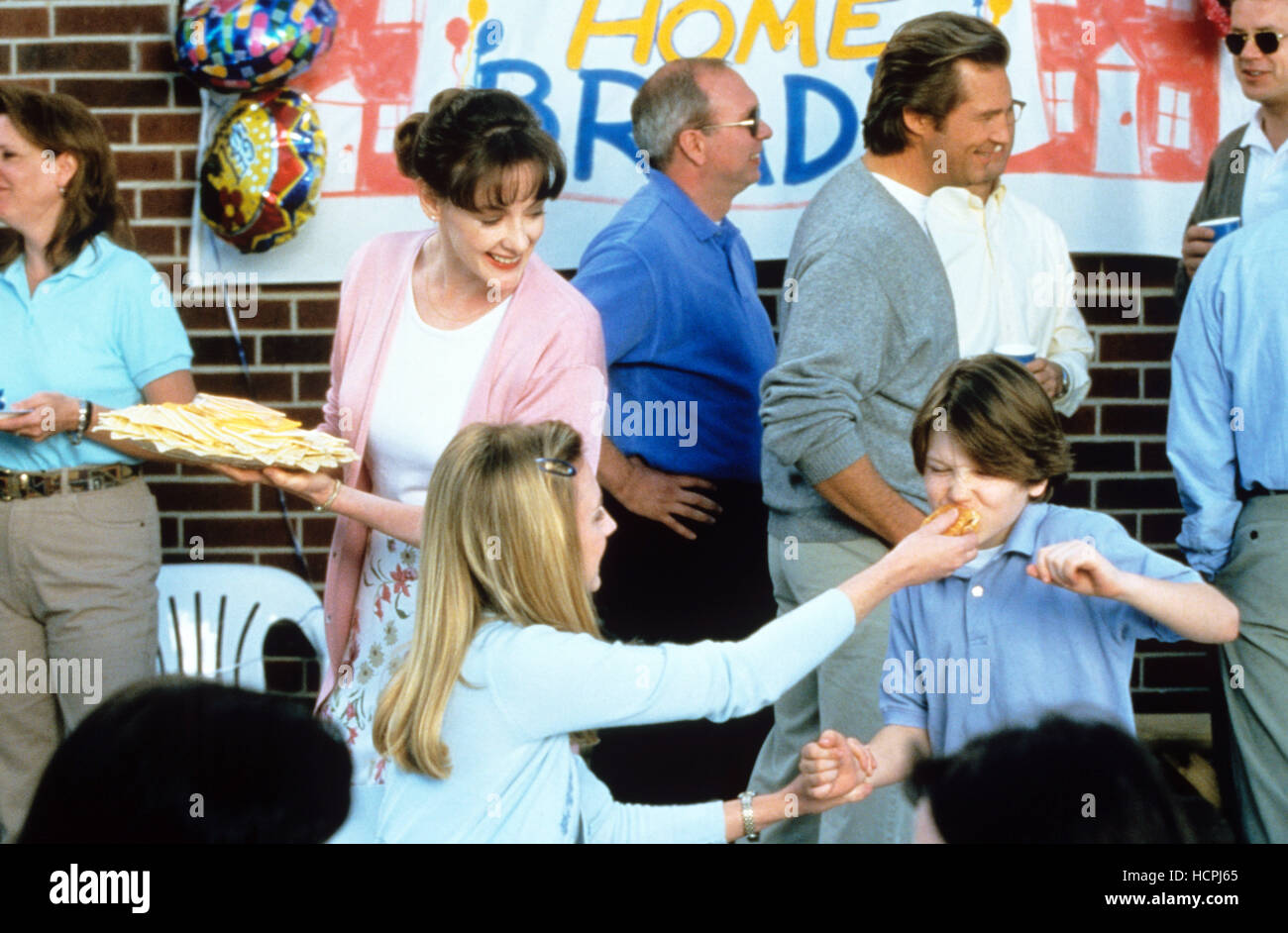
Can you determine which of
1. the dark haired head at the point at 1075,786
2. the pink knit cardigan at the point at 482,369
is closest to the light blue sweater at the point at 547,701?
the pink knit cardigan at the point at 482,369

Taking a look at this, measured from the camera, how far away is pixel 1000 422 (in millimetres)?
2566

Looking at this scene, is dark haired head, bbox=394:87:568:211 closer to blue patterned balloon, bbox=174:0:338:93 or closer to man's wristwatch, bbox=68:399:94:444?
man's wristwatch, bbox=68:399:94:444

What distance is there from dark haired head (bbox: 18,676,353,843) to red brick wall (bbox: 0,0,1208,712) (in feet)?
8.86

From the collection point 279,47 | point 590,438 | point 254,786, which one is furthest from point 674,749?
point 254,786

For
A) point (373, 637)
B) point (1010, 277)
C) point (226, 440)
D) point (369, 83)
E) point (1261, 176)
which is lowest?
point (373, 637)

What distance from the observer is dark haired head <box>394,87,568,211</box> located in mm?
2809

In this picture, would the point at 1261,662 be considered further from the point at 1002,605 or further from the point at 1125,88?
the point at 1125,88

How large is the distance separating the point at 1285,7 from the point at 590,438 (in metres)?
1.78

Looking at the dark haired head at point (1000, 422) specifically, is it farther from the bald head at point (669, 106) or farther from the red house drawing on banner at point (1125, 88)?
the red house drawing on banner at point (1125, 88)

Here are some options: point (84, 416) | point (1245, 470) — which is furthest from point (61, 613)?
point (1245, 470)

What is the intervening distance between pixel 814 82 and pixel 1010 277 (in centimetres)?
77

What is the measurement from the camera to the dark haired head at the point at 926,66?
10.3 feet

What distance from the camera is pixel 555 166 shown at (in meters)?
2.87

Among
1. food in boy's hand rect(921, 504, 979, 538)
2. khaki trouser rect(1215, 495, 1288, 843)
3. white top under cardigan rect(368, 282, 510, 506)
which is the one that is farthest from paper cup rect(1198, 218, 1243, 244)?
white top under cardigan rect(368, 282, 510, 506)
